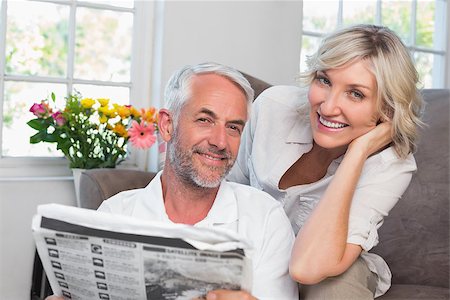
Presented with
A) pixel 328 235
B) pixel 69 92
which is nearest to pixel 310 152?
pixel 328 235

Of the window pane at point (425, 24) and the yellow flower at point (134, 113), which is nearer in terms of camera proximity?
the yellow flower at point (134, 113)

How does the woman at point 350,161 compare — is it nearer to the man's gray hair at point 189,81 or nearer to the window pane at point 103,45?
the man's gray hair at point 189,81

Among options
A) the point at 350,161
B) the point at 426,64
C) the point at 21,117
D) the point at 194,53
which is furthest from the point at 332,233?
the point at 426,64

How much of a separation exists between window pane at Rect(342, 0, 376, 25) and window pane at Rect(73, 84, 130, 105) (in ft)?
4.48

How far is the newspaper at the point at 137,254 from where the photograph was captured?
3.65 ft

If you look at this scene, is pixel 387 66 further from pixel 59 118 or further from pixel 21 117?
pixel 21 117

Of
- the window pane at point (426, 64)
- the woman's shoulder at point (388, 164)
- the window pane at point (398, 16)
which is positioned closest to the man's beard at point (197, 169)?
the woman's shoulder at point (388, 164)

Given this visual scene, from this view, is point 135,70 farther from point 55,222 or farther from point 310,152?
point 55,222

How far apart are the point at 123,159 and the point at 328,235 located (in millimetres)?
1397

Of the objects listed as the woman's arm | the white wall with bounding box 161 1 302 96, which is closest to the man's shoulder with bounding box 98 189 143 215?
the woman's arm

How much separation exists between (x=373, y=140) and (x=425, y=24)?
8.27 feet

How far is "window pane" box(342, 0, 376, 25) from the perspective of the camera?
12.2 ft

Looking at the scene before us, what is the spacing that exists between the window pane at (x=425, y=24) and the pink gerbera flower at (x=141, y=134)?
7.00ft

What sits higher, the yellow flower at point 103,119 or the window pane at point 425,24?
the window pane at point 425,24
